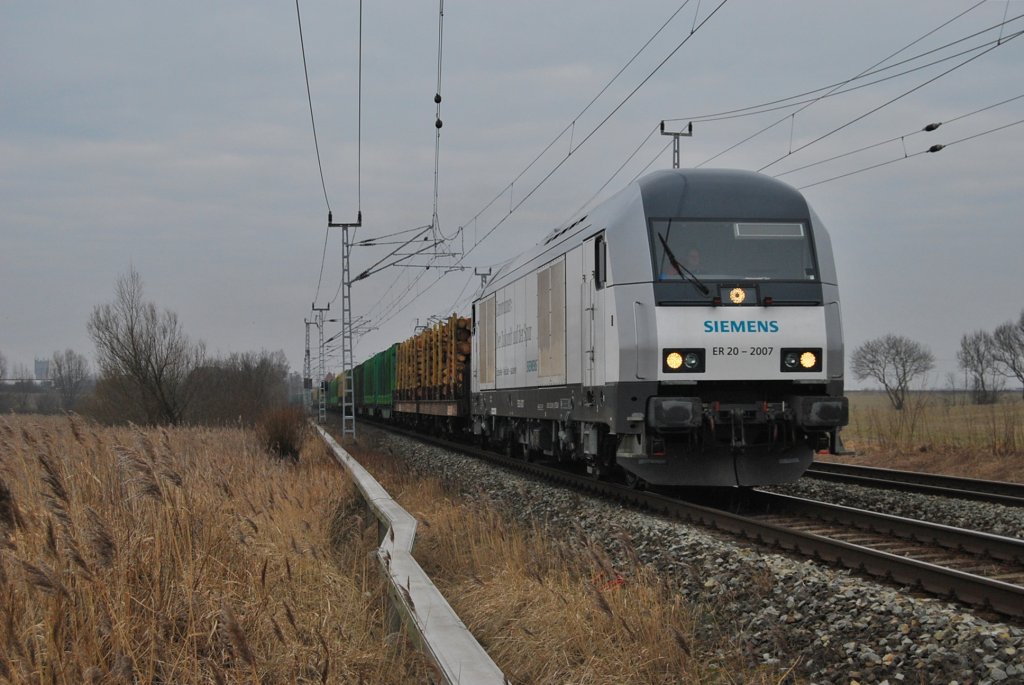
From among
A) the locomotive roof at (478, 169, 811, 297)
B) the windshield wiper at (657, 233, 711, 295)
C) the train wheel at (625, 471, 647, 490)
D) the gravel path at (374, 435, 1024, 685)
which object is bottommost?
the gravel path at (374, 435, 1024, 685)

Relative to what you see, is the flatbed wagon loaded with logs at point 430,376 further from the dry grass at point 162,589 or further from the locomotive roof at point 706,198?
the dry grass at point 162,589

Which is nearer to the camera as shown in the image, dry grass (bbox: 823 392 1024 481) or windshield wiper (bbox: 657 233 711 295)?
windshield wiper (bbox: 657 233 711 295)

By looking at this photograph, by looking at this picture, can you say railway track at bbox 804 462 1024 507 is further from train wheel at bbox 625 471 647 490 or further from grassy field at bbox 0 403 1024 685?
grassy field at bbox 0 403 1024 685

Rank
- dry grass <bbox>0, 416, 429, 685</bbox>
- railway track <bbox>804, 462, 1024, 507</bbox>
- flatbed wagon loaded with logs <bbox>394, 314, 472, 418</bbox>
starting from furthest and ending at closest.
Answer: flatbed wagon loaded with logs <bbox>394, 314, 472, 418</bbox>
railway track <bbox>804, 462, 1024, 507</bbox>
dry grass <bbox>0, 416, 429, 685</bbox>

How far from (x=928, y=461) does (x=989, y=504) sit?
7.13 meters

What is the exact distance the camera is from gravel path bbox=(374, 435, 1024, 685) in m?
5.05

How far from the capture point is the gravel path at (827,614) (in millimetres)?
5047

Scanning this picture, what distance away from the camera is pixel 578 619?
17.9ft

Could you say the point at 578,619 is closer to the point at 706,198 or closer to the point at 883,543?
the point at 883,543

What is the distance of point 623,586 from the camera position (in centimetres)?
646

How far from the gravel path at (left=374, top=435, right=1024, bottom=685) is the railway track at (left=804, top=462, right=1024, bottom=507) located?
3.01 feet

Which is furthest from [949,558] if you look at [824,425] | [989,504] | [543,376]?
[543,376]

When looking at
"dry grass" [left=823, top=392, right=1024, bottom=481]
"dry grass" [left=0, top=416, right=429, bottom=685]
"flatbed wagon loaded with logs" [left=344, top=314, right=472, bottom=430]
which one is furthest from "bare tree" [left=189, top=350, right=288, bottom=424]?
"dry grass" [left=0, top=416, right=429, bottom=685]

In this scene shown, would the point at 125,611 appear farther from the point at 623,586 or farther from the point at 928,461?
the point at 928,461
